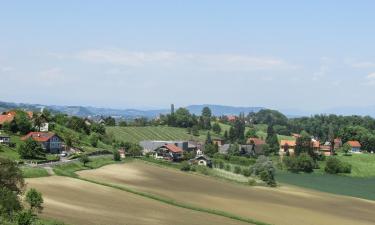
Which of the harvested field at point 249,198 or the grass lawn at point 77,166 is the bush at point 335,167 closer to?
the harvested field at point 249,198

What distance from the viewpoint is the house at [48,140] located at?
4862 inches

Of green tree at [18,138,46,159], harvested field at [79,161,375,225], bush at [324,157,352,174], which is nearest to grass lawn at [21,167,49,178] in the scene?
harvested field at [79,161,375,225]

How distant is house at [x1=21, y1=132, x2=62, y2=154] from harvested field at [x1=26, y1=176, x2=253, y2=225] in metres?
39.6

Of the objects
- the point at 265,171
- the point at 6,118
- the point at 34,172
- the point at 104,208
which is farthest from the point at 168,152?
the point at 104,208

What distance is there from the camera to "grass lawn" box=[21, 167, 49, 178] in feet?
283

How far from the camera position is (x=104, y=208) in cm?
6644

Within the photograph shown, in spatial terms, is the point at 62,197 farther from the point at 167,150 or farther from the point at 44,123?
the point at 167,150

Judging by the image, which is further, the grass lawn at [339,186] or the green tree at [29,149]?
the grass lawn at [339,186]

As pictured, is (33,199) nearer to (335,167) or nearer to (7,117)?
(7,117)

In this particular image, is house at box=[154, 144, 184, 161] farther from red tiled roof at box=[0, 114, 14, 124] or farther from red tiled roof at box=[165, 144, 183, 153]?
red tiled roof at box=[0, 114, 14, 124]

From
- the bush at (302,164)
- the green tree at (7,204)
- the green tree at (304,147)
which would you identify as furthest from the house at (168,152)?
the green tree at (7,204)

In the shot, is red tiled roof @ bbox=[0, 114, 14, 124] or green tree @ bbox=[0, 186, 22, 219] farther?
red tiled roof @ bbox=[0, 114, 14, 124]

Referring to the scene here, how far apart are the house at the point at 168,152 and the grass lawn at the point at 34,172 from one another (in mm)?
77732

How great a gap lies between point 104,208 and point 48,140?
6255 cm
